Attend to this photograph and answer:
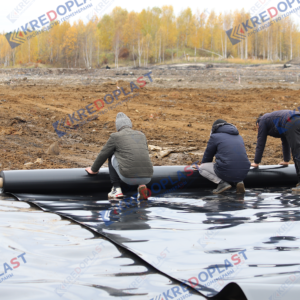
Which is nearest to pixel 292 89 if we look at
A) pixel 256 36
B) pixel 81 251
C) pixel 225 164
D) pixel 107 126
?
pixel 107 126

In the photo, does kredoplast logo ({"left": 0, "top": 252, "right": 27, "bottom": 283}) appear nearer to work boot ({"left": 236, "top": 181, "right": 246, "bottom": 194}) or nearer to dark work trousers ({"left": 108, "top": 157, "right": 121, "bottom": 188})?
dark work trousers ({"left": 108, "top": 157, "right": 121, "bottom": 188})

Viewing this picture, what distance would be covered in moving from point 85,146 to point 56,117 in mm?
2736

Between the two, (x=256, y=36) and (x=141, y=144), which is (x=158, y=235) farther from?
(x=256, y=36)

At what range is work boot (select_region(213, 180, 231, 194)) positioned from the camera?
15.9 ft

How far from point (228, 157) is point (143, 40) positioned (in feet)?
149

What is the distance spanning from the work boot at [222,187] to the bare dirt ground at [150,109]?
2709 millimetres

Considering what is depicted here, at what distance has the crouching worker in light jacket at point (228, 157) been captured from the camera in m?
4.75

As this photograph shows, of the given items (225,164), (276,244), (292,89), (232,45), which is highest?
(232,45)

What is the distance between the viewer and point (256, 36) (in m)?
49.7

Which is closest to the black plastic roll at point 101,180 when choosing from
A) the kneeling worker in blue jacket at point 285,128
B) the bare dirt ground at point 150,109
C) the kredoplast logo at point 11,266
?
the kneeling worker in blue jacket at point 285,128

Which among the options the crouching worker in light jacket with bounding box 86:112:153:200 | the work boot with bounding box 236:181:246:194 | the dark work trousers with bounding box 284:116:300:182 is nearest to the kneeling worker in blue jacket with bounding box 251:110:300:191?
the dark work trousers with bounding box 284:116:300:182

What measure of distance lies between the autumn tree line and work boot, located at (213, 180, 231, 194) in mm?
36762

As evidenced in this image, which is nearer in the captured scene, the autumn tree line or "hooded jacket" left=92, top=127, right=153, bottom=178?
"hooded jacket" left=92, top=127, right=153, bottom=178

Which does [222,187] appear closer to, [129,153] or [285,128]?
[285,128]
